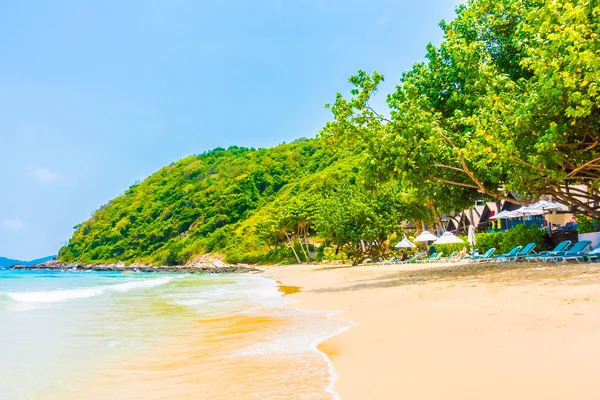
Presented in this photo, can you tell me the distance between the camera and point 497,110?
513 inches

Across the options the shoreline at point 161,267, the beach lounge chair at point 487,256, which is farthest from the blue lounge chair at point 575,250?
the shoreline at point 161,267

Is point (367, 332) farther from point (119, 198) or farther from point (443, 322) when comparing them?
point (119, 198)

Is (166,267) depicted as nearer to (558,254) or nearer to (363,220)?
(363,220)

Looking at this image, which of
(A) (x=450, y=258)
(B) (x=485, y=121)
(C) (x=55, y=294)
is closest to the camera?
(B) (x=485, y=121)

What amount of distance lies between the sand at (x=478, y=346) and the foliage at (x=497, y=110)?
13.6 feet

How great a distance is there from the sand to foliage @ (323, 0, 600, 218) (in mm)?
4145

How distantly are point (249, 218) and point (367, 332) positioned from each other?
8388cm

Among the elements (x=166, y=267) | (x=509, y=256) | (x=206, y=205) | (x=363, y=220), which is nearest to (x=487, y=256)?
(x=509, y=256)

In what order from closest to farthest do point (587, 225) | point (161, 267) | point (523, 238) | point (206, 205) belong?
1. point (587, 225)
2. point (523, 238)
3. point (161, 267)
4. point (206, 205)

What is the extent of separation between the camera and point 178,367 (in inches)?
234

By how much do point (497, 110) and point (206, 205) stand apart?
9104cm

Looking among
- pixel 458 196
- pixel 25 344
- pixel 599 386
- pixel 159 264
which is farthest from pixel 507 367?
pixel 159 264

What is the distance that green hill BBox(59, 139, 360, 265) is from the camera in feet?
274

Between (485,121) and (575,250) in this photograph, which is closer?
(485,121)
